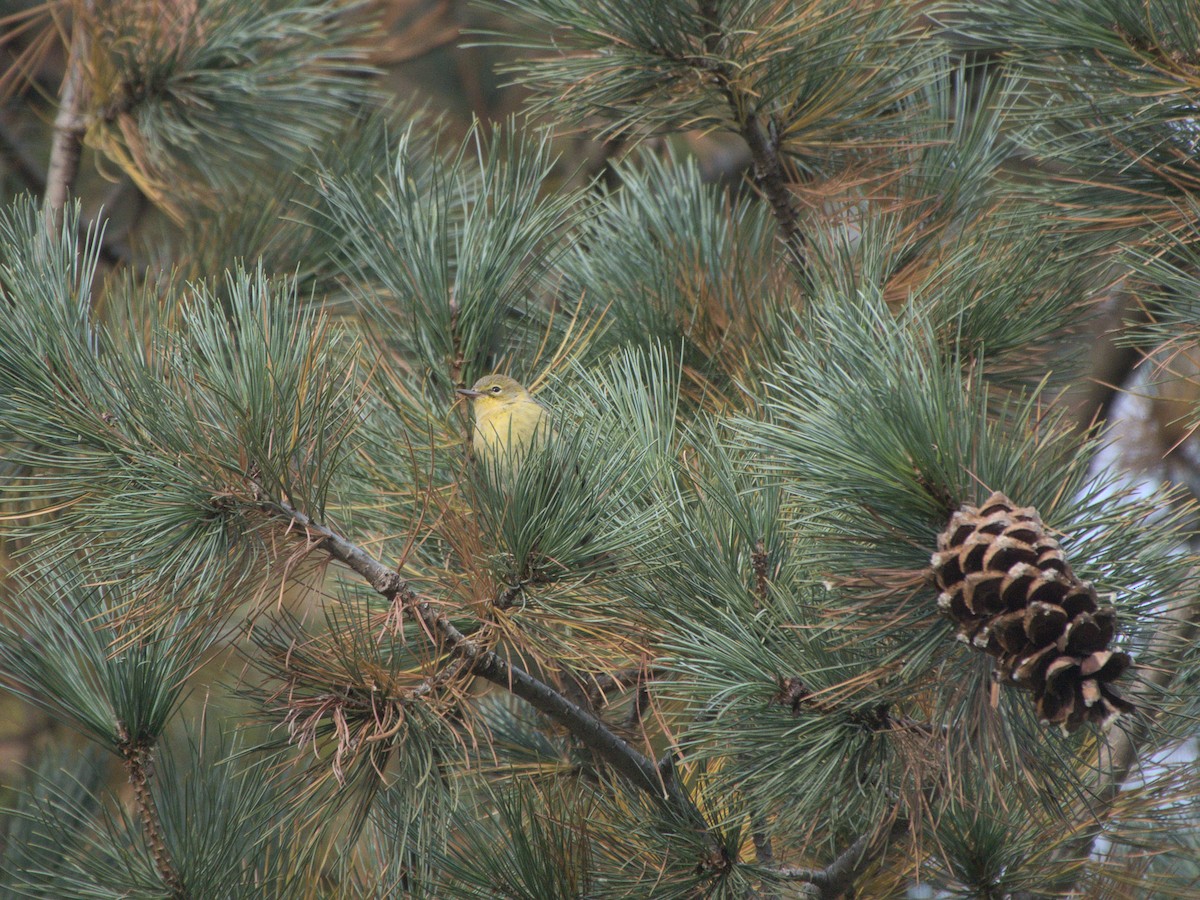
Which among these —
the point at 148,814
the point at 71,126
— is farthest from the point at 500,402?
the point at 71,126

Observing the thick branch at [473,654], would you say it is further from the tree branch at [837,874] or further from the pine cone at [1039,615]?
the pine cone at [1039,615]

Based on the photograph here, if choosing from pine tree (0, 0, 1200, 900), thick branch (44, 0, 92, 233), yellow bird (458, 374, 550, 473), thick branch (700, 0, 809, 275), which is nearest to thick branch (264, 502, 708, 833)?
pine tree (0, 0, 1200, 900)

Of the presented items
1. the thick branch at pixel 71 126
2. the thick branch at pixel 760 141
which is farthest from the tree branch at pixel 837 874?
the thick branch at pixel 71 126

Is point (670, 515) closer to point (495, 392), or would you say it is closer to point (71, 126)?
point (495, 392)

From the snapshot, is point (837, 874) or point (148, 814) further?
point (837, 874)

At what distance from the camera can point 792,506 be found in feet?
4.98

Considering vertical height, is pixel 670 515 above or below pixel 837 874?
above

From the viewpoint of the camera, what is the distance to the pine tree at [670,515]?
1.35m

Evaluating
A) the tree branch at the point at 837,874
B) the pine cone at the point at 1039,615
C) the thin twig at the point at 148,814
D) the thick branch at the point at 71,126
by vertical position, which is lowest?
the thin twig at the point at 148,814

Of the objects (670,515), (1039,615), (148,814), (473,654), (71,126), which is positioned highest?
(1039,615)

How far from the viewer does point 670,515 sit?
5.26 ft

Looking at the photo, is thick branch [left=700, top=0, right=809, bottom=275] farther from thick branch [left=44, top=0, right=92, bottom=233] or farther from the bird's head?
thick branch [left=44, top=0, right=92, bottom=233]

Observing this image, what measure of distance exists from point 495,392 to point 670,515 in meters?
0.57

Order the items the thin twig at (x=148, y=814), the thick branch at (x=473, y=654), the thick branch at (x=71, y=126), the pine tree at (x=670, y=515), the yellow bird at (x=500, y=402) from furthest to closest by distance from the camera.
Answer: the thick branch at (x=71, y=126) < the yellow bird at (x=500, y=402) < the thin twig at (x=148, y=814) < the thick branch at (x=473, y=654) < the pine tree at (x=670, y=515)
